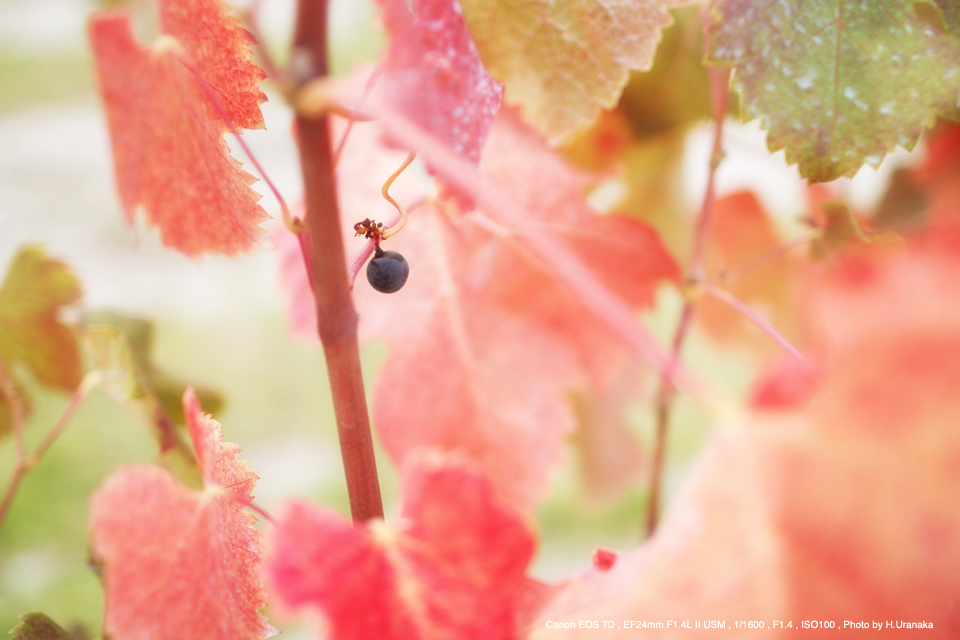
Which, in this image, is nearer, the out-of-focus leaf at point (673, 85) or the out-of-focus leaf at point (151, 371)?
the out-of-focus leaf at point (151, 371)

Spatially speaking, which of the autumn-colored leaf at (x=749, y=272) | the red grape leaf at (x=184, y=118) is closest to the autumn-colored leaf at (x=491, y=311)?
the red grape leaf at (x=184, y=118)

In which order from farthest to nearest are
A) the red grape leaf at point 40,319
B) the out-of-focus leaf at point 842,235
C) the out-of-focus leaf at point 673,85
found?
1. the out-of-focus leaf at point 673,85
2. the red grape leaf at point 40,319
3. the out-of-focus leaf at point 842,235

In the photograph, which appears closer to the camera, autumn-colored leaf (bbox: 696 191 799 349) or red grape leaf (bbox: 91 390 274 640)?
red grape leaf (bbox: 91 390 274 640)

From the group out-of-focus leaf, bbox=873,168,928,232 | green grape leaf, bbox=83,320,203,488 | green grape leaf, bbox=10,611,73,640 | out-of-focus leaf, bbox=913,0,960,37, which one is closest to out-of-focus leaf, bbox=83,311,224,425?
green grape leaf, bbox=83,320,203,488

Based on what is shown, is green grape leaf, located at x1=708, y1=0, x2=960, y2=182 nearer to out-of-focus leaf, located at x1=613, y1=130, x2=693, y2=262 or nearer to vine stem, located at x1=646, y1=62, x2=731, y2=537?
vine stem, located at x1=646, y1=62, x2=731, y2=537

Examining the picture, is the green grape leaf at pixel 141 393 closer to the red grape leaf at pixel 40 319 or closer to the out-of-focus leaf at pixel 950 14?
the red grape leaf at pixel 40 319

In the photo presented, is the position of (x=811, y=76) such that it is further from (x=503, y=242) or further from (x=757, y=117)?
(x=503, y=242)

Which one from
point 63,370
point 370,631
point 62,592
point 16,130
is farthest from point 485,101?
point 16,130
